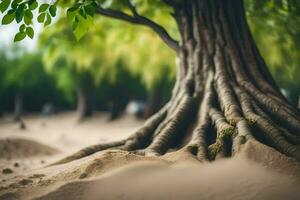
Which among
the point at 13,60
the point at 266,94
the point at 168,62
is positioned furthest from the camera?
the point at 13,60

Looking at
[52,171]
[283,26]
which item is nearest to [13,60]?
[283,26]

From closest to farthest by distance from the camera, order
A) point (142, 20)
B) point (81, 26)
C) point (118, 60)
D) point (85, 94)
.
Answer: point (81, 26), point (142, 20), point (118, 60), point (85, 94)

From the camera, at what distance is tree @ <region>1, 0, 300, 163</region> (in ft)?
15.7

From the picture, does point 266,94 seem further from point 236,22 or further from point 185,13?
point 185,13

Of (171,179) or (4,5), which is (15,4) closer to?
(4,5)

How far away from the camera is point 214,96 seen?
5.89 metres

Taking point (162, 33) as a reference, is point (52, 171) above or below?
below

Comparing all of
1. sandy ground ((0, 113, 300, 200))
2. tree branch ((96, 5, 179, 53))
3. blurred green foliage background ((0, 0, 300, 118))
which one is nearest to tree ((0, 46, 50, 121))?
blurred green foliage background ((0, 0, 300, 118))

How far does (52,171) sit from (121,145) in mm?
1224

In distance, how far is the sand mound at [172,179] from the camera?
346 cm

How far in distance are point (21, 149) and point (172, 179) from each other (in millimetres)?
6131

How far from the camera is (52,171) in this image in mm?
4938

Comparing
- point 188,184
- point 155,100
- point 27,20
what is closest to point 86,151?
point 188,184

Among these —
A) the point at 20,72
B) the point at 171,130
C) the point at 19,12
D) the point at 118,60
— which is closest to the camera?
the point at 19,12
